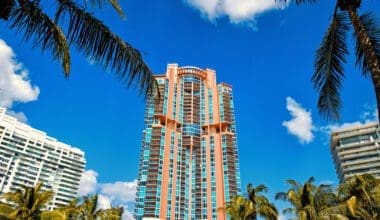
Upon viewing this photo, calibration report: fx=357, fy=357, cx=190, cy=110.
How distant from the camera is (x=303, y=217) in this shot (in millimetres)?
26516

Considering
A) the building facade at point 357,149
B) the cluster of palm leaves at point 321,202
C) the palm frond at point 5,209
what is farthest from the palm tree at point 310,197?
the building facade at point 357,149

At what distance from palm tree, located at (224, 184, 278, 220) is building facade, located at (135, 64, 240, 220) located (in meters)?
70.8

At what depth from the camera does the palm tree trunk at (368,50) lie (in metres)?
5.03

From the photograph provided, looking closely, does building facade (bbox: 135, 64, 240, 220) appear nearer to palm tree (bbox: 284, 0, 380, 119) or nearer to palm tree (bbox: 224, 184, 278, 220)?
palm tree (bbox: 224, 184, 278, 220)

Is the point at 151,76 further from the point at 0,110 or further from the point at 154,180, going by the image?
the point at 0,110

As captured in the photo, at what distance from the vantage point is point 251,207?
31.2 metres

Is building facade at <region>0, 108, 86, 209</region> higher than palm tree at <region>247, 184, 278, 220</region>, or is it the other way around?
building facade at <region>0, 108, 86, 209</region>

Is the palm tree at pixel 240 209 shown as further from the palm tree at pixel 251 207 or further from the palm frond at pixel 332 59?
the palm frond at pixel 332 59

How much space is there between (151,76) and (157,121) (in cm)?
11560

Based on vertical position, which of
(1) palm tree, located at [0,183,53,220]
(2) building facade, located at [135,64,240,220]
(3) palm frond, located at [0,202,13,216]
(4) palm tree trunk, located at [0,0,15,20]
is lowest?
(4) palm tree trunk, located at [0,0,15,20]

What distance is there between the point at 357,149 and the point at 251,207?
364 ft

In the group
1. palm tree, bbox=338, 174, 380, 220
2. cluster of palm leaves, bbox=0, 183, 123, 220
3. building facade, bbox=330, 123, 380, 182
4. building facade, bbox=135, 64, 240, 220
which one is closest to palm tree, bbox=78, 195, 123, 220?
cluster of palm leaves, bbox=0, 183, 123, 220

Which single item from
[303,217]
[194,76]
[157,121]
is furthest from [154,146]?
[303,217]

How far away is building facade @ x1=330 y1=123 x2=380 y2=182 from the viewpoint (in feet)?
406
